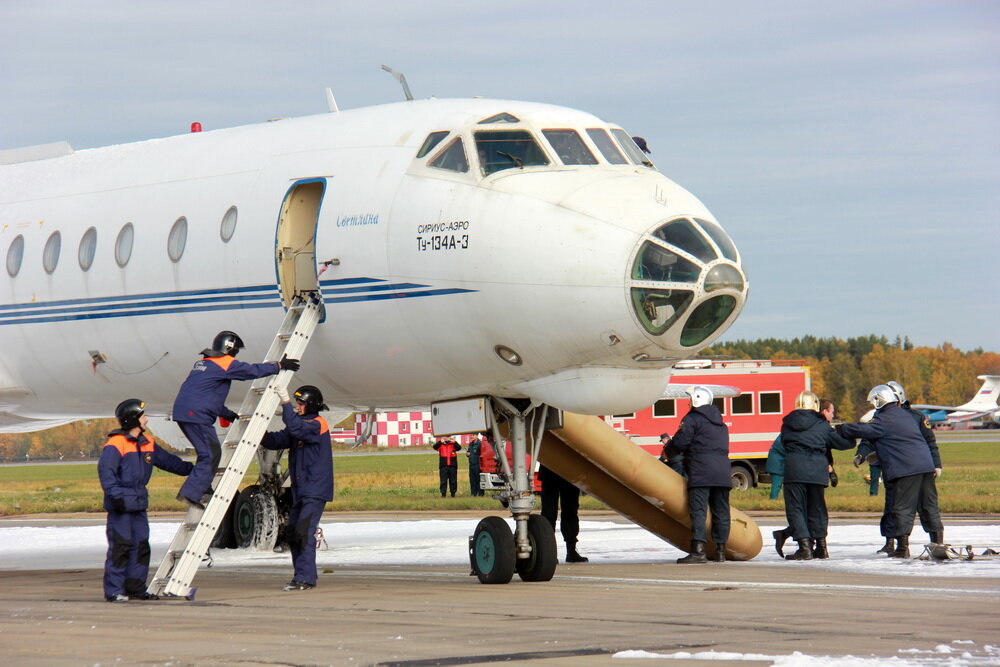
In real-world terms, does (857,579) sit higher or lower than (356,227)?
lower

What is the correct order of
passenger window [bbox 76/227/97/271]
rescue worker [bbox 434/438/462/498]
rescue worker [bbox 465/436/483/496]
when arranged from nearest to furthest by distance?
passenger window [bbox 76/227/97/271]
rescue worker [bbox 434/438/462/498]
rescue worker [bbox 465/436/483/496]

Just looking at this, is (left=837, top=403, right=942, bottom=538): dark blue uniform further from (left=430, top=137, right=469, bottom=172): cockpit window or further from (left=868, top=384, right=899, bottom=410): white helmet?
(left=430, top=137, right=469, bottom=172): cockpit window

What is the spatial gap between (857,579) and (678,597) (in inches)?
113

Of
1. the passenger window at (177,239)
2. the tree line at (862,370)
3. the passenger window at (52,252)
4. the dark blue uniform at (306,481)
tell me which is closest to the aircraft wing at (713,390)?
the passenger window at (52,252)

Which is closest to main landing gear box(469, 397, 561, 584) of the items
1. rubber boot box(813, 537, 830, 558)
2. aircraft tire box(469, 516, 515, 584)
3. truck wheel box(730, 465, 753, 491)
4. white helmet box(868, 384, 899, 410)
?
aircraft tire box(469, 516, 515, 584)

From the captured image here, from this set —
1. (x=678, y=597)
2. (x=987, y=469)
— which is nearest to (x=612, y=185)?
(x=678, y=597)

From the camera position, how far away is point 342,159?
15.2 metres

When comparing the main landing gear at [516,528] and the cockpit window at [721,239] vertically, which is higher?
the cockpit window at [721,239]

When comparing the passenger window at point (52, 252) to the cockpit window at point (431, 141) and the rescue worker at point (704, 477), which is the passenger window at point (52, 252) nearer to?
the cockpit window at point (431, 141)

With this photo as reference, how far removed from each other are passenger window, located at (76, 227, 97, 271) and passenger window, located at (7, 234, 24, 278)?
4.47 ft

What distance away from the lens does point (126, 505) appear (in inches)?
525

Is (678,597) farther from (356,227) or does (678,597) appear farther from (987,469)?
(987,469)

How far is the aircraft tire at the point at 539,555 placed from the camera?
14.3 metres

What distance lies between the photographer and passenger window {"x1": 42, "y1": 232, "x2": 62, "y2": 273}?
59.3 ft
